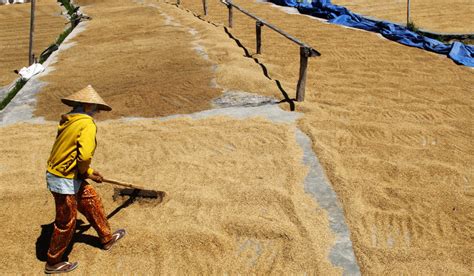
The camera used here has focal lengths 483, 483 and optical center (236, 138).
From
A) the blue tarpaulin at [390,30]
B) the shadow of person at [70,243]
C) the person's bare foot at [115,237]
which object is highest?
the blue tarpaulin at [390,30]

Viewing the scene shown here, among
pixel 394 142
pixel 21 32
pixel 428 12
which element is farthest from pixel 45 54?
Result: pixel 428 12

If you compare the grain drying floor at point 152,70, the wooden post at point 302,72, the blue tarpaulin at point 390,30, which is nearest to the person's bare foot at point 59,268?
the grain drying floor at point 152,70

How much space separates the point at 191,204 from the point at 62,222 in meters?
1.40

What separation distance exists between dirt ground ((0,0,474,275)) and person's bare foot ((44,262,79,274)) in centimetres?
15

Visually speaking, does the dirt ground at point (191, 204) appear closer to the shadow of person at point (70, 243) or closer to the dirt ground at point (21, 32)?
the shadow of person at point (70, 243)

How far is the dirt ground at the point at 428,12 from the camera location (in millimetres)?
13852

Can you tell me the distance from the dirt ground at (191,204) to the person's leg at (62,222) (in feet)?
0.94

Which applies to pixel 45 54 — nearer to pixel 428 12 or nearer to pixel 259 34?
pixel 259 34

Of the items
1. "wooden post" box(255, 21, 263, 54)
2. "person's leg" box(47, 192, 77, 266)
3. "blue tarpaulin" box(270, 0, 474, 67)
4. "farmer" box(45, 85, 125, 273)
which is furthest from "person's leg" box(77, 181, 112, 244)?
"blue tarpaulin" box(270, 0, 474, 67)

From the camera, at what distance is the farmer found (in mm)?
3553

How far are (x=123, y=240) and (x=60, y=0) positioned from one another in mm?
20178

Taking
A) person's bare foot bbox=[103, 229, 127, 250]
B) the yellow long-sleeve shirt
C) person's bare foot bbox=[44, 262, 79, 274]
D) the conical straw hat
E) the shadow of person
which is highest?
the conical straw hat

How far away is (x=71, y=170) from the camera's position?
3619 millimetres

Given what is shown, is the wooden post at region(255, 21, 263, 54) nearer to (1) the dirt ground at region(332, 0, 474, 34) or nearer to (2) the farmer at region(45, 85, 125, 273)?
(1) the dirt ground at region(332, 0, 474, 34)
